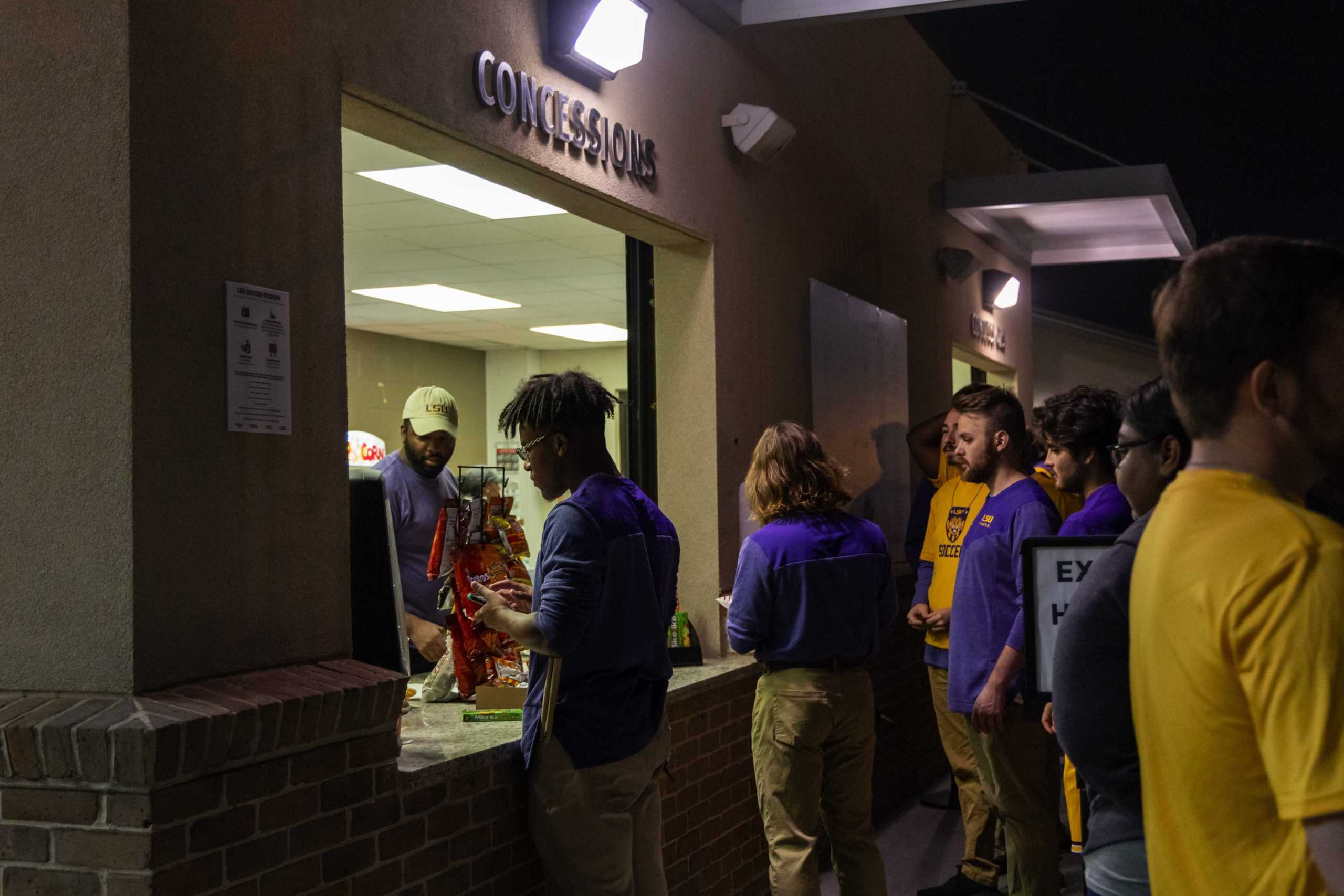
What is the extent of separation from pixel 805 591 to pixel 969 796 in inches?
68.2

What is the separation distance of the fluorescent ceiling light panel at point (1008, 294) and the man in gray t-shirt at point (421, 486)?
19.8ft

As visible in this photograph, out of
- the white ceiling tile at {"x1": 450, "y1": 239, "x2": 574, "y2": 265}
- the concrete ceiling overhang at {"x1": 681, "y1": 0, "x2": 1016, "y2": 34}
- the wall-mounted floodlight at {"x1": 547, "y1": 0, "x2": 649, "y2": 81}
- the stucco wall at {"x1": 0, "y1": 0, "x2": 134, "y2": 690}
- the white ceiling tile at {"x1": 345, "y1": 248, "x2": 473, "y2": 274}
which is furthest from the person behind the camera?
the white ceiling tile at {"x1": 345, "y1": 248, "x2": 473, "y2": 274}

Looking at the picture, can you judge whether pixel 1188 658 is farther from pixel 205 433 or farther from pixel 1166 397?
pixel 205 433

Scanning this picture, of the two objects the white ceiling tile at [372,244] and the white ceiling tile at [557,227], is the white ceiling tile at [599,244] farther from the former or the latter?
the white ceiling tile at [372,244]

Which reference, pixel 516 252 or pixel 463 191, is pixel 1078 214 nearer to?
pixel 516 252

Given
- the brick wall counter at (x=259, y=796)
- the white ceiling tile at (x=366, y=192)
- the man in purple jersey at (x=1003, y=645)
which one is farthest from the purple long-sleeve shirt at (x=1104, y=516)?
the white ceiling tile at (x=366, y=192)

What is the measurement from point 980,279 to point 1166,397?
7.71 metres

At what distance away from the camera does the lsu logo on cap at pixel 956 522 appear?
5.18 metres

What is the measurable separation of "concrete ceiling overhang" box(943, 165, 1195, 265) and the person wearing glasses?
6.77 m

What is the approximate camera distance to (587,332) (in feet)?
50.4

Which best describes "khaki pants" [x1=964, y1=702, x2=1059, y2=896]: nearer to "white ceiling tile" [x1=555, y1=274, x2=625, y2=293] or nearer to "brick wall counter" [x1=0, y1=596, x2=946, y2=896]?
"brick wall counter" [x1=0, y1=596, x2=946, y2=896]

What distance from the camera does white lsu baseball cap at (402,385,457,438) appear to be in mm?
4945

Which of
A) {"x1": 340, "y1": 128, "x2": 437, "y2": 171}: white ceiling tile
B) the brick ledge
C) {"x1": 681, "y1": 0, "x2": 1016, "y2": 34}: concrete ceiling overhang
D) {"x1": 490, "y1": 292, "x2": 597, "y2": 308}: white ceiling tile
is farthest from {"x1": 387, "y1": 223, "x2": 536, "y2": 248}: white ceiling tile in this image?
the brick ledge

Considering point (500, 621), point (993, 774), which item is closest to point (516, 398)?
point (500, 621)
